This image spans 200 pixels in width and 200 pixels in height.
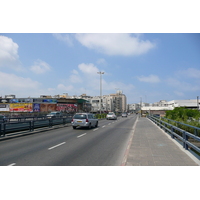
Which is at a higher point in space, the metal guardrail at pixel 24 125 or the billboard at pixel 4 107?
the billboard at pixel 4 107

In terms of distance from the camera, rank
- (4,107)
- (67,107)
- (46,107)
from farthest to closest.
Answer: (67,107)
(4,107)
(46,107)

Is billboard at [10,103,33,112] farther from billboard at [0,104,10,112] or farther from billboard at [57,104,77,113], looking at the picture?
billboard at [57,104,77,113]

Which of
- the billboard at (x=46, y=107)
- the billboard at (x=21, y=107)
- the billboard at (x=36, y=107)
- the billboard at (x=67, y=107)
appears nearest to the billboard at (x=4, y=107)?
the billboard at (x=21, y=107)

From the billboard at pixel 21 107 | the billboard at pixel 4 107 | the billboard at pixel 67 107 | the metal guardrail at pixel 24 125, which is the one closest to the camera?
the metal guardrail at pixel 24 125

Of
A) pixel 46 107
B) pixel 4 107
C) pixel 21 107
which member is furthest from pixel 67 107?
pixel 4 107

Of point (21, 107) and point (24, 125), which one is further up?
point (21, 107)

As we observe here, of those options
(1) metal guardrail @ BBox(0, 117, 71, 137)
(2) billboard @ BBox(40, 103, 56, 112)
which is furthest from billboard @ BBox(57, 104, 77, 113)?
(1) metal guardrail @ BBox(0, 117, 71, 137)

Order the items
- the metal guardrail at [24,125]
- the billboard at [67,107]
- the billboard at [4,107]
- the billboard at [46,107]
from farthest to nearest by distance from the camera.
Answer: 1. the billboard at [67,107]
2. the billboard at [4,107]
3. the billboard at [46,107]
4. the metal guardrail at [24,125]

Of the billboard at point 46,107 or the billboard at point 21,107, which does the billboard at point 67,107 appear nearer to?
the billboard at point 46,107

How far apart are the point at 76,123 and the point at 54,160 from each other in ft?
40.3

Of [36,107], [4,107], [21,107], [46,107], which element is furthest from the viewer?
[4,107]

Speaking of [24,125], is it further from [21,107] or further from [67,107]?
[67,107]

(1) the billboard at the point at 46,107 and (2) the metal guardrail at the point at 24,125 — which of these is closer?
(2) the metal guardrail at the point at 24,125
